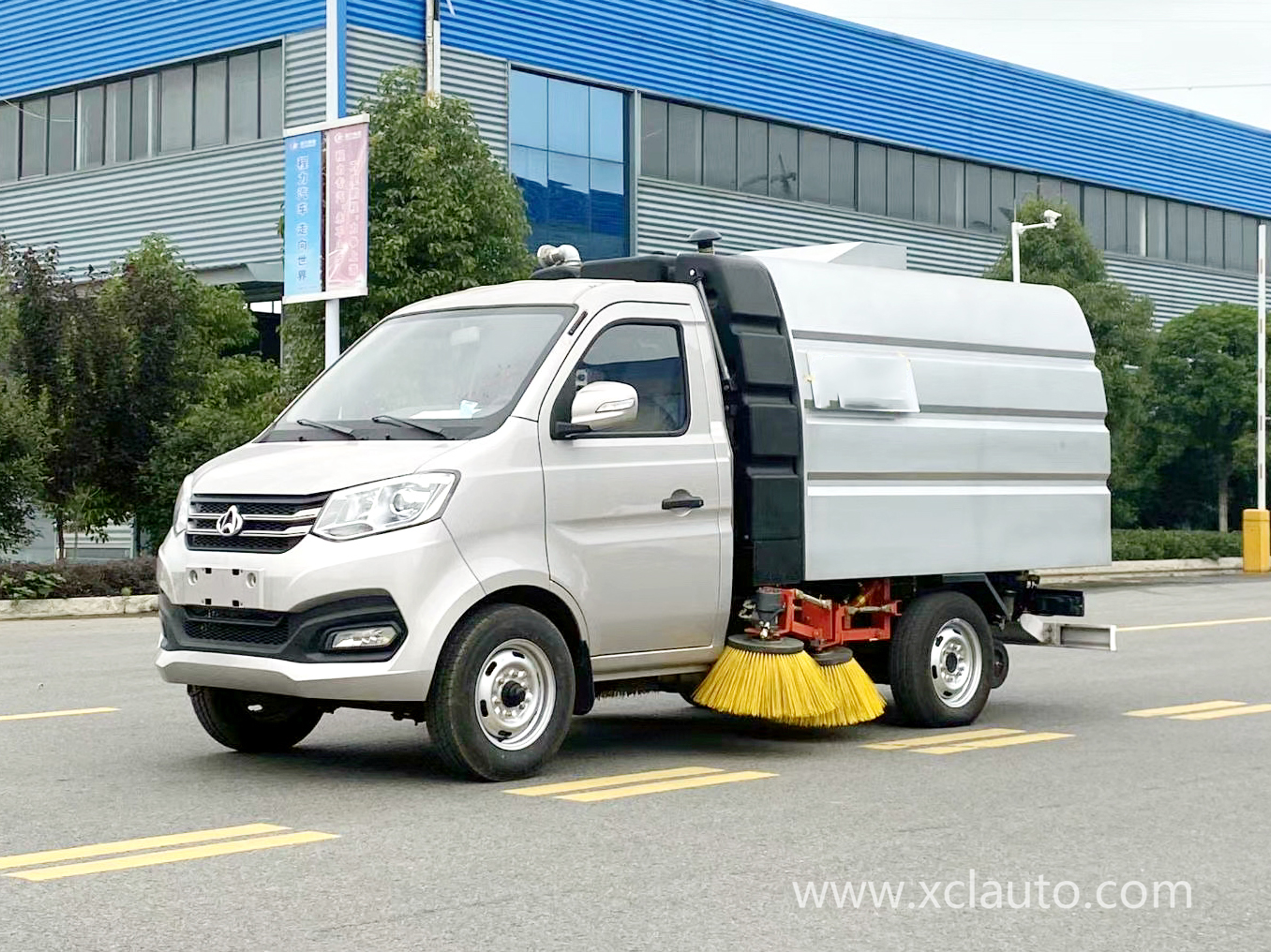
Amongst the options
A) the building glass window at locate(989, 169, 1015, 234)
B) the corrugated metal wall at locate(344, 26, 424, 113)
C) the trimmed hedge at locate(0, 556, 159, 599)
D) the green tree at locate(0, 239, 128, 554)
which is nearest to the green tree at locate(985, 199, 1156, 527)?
the building glass window at locate(989, 169, 1015, 234)

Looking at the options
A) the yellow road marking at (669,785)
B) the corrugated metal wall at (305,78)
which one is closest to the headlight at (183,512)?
the yellow road marking at (669,785)

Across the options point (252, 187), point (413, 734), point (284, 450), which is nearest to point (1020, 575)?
point (413, 734)

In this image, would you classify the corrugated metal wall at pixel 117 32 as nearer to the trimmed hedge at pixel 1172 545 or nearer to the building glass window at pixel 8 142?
the building glass window at pixel 8 142

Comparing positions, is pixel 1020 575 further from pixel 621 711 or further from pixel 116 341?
pixel 116 341

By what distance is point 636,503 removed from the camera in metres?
9.12

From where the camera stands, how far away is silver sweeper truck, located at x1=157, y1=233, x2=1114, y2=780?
8.27m

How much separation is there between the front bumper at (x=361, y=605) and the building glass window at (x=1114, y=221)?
4822 cm

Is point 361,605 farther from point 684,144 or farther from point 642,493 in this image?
point 684,144

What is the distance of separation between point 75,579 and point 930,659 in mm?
13669

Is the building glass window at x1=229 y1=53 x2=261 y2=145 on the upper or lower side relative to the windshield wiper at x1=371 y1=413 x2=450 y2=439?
upper

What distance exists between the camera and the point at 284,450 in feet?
29.0

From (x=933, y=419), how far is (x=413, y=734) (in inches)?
132

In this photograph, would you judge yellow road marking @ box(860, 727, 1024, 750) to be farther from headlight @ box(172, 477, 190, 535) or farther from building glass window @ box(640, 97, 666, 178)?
building glass window @ box(640, 97, 666, 178)

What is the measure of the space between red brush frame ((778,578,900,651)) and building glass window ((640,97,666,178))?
31.4m
